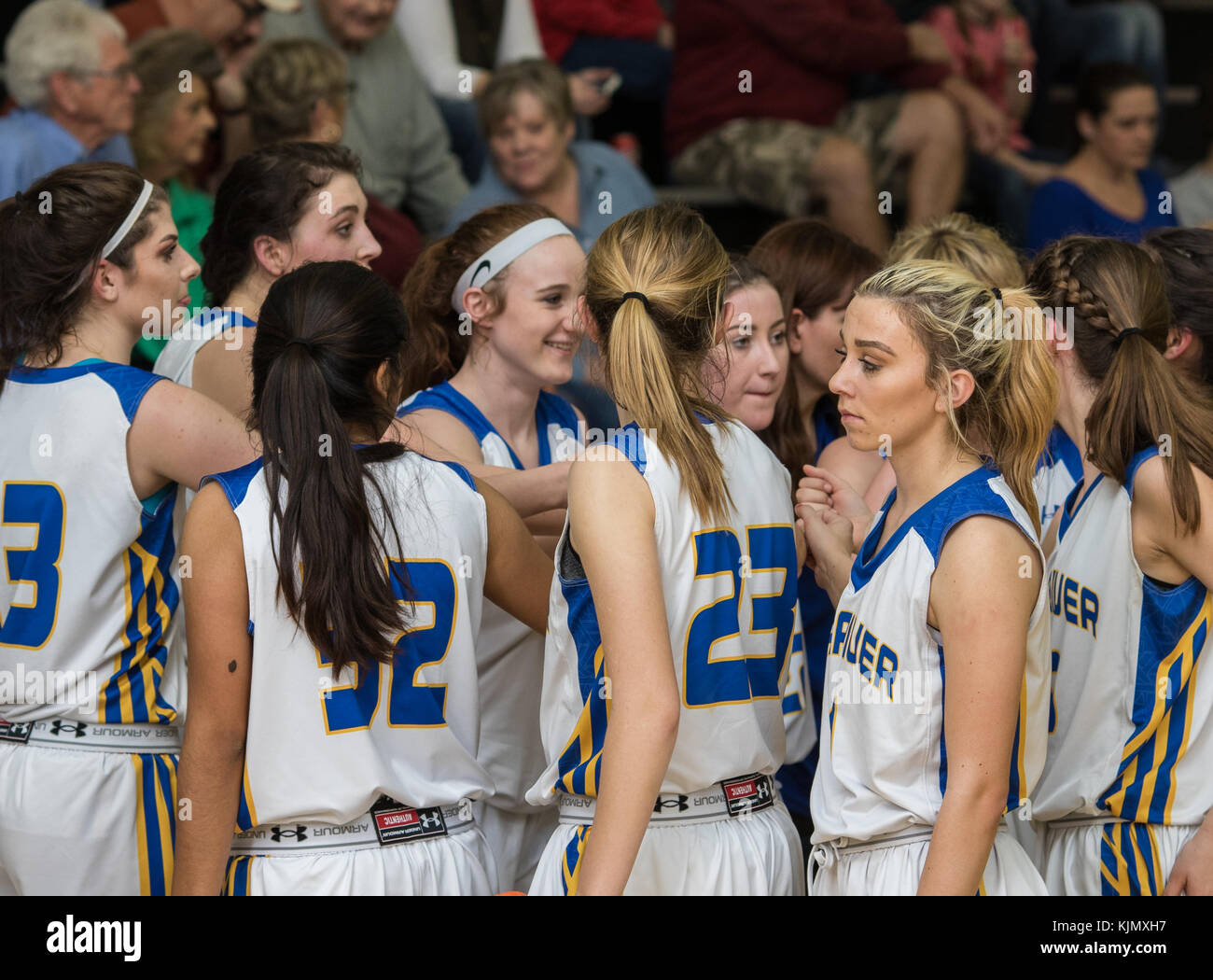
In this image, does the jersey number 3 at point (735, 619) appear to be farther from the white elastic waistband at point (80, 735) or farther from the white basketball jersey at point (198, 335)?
the white basketball jersey at point (198, 335)

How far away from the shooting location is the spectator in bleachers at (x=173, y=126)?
13.7 feet

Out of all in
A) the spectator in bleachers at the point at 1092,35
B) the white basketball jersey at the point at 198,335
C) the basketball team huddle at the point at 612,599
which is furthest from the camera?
the spectator in bleachers at the point at 1092,35

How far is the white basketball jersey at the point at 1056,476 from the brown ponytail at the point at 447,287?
118 centimetres

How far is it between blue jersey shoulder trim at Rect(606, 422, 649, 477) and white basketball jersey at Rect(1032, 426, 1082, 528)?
3.93 ft

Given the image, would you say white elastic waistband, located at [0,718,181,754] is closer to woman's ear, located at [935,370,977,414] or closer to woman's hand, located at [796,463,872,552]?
woman's hand, located at [796,463,872,552]

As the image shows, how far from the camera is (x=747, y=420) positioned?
8.87 feet

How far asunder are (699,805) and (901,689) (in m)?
0.42

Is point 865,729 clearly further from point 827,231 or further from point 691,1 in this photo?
point 691,1

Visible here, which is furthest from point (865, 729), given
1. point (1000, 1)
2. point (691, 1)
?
point (1000, 1)

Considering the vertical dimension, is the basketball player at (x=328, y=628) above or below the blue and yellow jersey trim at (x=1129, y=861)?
above

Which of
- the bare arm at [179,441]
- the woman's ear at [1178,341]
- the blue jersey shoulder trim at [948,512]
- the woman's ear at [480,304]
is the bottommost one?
the blue jersey shoulder trim at [948,512]

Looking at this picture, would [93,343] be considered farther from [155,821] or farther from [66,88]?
[66,88]

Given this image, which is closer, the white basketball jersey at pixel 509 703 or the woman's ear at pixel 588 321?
the woman's ear at pixel 588 321

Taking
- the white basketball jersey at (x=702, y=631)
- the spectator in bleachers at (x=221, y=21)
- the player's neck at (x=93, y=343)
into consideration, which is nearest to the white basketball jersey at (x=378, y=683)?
the white basketball jersey at (x=702, y=631)
